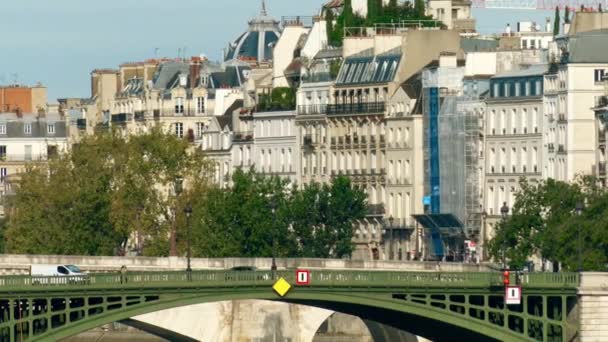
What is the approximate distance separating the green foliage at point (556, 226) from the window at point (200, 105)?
46228 mm

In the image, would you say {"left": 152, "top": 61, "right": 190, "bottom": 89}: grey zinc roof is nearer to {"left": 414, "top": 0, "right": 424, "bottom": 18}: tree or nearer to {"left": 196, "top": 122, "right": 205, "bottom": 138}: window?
{"left": 196, "top": 122, "right": 205, "bottom": 138}: window

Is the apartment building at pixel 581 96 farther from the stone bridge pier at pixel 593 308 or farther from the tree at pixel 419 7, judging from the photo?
the stone bridge pier at pixel 593 308

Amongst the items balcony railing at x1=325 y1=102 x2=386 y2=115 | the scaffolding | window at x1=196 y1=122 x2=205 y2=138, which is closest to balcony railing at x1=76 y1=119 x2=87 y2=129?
window at x1=196 y1=122 x2=205 y2=138

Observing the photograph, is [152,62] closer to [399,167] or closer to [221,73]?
[221,73]

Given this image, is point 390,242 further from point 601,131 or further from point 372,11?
point 601,131

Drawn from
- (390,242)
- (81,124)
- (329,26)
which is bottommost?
(390,242)

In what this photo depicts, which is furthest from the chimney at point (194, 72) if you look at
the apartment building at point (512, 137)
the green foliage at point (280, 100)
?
the apartment building at point (512, 137)

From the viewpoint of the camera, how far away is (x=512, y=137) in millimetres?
136875

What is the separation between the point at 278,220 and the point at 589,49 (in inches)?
655

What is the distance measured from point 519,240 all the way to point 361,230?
26.2m

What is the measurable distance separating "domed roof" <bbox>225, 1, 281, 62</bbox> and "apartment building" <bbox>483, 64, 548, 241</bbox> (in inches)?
1840

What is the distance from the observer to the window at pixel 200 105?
173250 mm

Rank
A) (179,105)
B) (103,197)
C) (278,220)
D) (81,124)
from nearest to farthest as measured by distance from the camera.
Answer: (278,220), (103,197), (179,105), (81,124)

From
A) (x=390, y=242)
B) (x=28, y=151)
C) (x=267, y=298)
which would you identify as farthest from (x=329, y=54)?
(x=267, y=298)
